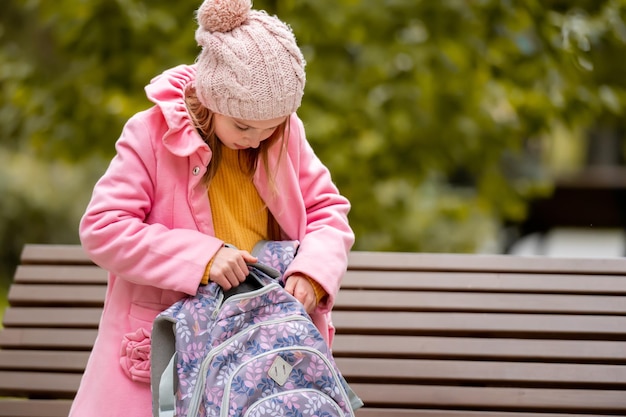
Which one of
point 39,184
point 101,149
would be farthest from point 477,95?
point 39,184

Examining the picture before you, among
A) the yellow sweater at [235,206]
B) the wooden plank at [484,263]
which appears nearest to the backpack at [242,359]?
the yellow sweater at [235,206]

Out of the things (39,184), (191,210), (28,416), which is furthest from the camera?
(39,184)

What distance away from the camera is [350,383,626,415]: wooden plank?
10.1 feet

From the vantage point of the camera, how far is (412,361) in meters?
3.25

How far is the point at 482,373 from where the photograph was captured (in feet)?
10.5

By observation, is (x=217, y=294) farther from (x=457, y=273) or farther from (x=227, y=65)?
(x=457, y=273)

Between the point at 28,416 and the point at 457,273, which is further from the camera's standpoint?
the point at 457,273

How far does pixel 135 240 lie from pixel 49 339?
125 cm

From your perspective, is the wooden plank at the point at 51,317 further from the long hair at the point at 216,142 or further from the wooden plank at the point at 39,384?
the long hair at the point at 216,142

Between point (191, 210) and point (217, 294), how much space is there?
226 millimetres

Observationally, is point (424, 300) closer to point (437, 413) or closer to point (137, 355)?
point (437, 413)

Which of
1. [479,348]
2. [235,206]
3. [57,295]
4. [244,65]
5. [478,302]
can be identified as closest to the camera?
[244,65]

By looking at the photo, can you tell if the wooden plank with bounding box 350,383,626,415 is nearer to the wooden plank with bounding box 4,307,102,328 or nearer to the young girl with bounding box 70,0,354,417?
the young girl with bounding box 70,0,354,417

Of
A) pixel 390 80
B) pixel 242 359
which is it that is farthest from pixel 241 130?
pixel 390 80
